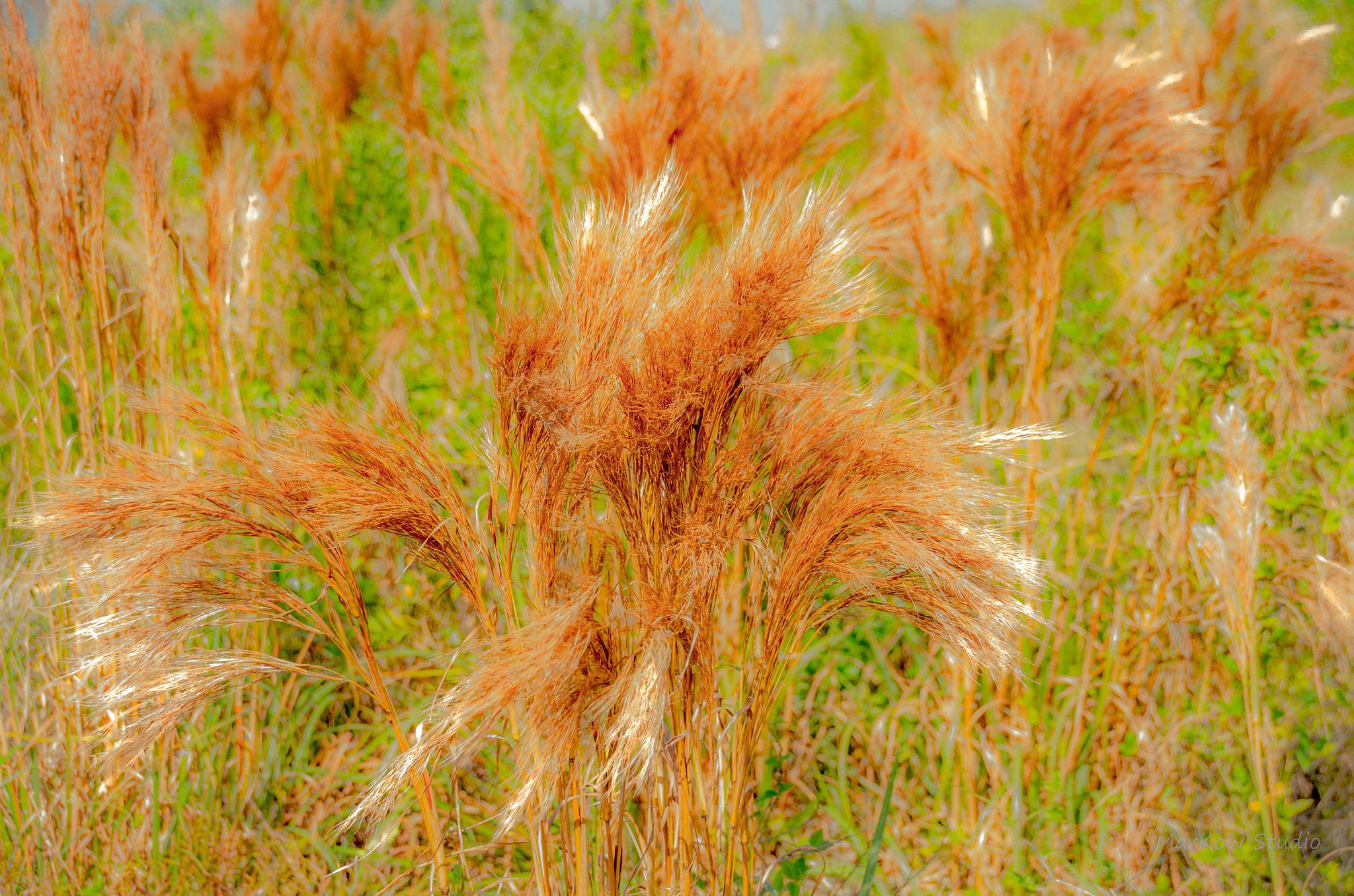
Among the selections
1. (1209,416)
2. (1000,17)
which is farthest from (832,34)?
(1209,416)

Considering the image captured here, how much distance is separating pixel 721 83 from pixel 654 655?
1687 millimetres

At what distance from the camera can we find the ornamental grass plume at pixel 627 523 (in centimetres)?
115

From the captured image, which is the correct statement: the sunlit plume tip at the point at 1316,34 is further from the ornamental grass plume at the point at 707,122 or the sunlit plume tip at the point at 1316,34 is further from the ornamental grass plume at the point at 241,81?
the ornamental grass plume at the point at 241,81

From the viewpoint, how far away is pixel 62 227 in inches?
77.3

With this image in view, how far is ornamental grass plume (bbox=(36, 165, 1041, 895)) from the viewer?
1.15 m

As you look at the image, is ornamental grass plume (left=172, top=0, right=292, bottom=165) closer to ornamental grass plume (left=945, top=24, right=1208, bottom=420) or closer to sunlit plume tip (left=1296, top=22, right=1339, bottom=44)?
ornamental grass plume (left=945, top=24, right=1208, bottom=420)

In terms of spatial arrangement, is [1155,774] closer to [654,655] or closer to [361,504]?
[654,655]

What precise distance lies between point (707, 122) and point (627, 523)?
129 cm

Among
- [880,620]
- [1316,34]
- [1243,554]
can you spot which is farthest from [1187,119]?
[880,620]

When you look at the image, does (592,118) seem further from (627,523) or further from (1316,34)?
(1316,34)

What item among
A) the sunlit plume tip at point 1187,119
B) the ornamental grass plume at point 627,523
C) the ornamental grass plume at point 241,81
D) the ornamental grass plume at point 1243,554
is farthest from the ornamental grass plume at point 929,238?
the ornamental grass plume at point 241,81

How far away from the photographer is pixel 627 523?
4.24 feet

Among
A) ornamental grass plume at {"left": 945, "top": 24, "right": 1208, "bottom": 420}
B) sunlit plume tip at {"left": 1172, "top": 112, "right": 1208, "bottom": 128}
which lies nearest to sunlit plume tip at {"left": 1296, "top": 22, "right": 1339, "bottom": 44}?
ornamental grass plume at {"left": 945, "top": 24, "right": 1208, "bottom": 420}

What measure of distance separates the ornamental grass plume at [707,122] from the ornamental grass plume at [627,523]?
662 mm
